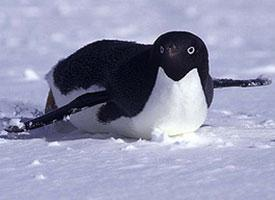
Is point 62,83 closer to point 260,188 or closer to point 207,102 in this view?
point 207,102

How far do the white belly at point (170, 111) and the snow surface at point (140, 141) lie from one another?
0.04m

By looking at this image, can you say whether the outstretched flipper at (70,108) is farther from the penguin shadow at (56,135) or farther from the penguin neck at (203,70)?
the penguin neck at (203,70)

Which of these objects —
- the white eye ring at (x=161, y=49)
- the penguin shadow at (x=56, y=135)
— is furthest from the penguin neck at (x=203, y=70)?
the penguin shadow at (x=56, y=135)

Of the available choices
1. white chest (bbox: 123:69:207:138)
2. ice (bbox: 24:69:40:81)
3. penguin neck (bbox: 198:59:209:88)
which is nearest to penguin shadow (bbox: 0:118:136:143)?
white chest (bbox: 123:69:207:138)

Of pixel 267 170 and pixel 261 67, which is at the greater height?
pixel 261 67

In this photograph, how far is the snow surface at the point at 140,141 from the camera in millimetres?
2549

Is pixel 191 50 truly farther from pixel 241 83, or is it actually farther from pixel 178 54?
pixel 241 83

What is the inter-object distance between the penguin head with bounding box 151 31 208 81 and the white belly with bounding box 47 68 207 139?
0.03 meters

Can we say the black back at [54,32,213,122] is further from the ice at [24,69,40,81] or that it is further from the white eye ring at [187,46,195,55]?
the ice at [24,69,40,81]

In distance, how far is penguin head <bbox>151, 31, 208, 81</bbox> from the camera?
2.97 metres

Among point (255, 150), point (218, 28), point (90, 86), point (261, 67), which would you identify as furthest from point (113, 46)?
point (218, 28)

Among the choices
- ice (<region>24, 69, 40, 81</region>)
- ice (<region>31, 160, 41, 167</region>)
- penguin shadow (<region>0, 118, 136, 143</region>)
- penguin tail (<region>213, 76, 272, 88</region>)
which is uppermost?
ice (<region>24, 69, 40, 81</region>)

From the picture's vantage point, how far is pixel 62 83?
137 inches

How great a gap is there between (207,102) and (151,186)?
2.34ft
